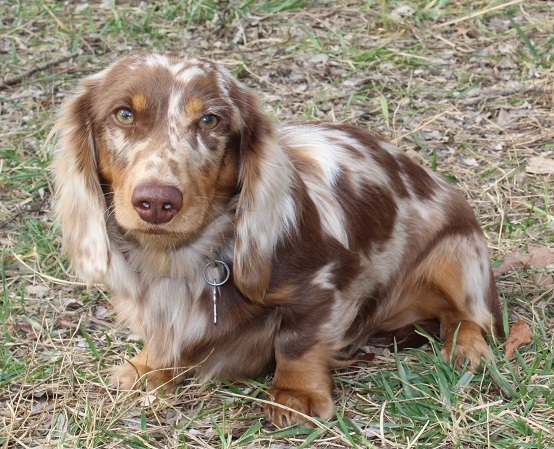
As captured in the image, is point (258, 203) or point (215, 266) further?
point (215, 266)

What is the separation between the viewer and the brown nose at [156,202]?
276 cm

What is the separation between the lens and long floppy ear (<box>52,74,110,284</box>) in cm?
316

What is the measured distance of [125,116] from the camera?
300 cm

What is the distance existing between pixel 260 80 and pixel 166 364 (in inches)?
105

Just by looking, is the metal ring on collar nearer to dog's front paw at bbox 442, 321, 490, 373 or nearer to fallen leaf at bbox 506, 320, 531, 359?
dog's front paw at bbox 442, 321, 490, 373

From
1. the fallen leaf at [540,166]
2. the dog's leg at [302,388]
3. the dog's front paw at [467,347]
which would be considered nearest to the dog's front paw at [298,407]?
the dog's leg at [302,388]

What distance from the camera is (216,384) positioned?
3.48m

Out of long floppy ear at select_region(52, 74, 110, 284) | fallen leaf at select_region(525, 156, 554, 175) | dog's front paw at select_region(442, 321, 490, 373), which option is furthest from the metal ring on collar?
fallen leaf at select_region(525, 156, 554, 175)

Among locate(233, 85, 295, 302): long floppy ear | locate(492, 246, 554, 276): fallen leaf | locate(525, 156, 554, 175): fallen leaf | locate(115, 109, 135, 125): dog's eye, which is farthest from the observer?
locate(525, 156, 554, 175): fallen leaf

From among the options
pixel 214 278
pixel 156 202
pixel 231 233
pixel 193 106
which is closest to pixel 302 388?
pixel 214 278

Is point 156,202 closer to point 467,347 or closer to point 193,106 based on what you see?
point 193,106

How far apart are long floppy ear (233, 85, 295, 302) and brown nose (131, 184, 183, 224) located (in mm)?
360

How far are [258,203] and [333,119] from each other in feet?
7.37

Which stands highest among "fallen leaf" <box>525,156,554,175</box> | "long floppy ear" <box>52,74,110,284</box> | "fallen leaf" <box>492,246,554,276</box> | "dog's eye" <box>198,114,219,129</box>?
"dog's eye" <box>198,114,219,129</box>
